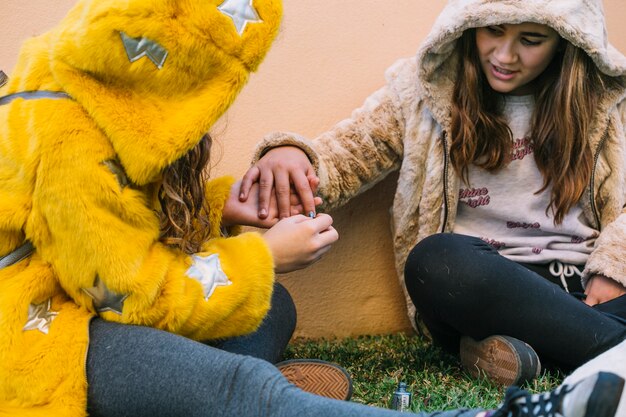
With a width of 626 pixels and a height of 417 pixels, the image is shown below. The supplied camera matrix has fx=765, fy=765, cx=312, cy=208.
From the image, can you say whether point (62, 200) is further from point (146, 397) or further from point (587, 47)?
point (587, 47)

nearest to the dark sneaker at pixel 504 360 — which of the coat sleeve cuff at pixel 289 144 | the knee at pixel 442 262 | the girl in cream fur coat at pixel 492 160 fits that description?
the girl in cream fur coat at pixel 492 160

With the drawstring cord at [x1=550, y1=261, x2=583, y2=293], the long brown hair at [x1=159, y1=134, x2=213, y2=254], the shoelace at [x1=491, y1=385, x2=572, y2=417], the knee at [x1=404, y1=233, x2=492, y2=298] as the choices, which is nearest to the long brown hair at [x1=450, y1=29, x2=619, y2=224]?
the drawstring cord at [x1=550, y1=261, x2=583, y2=293]

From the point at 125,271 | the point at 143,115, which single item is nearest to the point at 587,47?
the point at 143,115

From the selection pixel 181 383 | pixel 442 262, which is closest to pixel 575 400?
pixel 181 383

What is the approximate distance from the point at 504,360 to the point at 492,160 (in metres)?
0.53

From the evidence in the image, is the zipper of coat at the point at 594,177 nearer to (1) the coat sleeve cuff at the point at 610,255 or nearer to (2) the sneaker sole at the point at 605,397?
(1) the coat sleeve cuff at the point at 610,255

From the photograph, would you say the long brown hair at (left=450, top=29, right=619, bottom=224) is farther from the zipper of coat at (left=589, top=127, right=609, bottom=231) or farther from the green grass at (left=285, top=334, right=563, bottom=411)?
the green grass at (left=285, top=334, right=563, bottom=411)

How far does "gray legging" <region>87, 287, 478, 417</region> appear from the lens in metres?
1.16

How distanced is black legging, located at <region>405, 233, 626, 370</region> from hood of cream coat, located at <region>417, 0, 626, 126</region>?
1.39 ft

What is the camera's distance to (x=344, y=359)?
1933mm

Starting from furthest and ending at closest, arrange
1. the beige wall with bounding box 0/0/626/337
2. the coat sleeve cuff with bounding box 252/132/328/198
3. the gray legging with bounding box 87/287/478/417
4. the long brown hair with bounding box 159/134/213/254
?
1. the beige wall with bounding box 0/0/626/337
2. the coat sleeve cuff with bounding box 252/132/328/198
3. the long brown hair with bounding box 159/134/213/254
4. the gray legging with bounding box 87/287/478/417

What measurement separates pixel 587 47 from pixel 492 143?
Result: 318 millimetres

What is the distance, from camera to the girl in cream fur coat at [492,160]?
1743mm

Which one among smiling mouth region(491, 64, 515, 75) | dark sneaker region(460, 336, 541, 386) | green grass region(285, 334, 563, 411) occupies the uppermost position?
smiling mouth region(491, 64, 515, 75)
